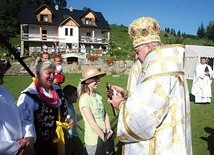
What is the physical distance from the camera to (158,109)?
2.61m

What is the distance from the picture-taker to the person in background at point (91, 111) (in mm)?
4465

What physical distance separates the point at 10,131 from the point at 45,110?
1025 mm

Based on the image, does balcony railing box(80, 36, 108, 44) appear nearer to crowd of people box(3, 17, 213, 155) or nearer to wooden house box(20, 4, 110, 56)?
wooden house box(20, 4, 110, 56)

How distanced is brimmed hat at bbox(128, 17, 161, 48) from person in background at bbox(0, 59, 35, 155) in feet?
4.49

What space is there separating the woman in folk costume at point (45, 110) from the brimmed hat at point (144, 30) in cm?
165

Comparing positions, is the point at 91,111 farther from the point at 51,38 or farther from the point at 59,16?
the point at 59,16

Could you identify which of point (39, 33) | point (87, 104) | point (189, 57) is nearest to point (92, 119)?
point (87, 104)

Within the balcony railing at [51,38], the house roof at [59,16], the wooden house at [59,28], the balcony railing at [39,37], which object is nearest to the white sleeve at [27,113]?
the wooden house at [59,28]

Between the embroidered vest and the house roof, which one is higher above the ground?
the house roof

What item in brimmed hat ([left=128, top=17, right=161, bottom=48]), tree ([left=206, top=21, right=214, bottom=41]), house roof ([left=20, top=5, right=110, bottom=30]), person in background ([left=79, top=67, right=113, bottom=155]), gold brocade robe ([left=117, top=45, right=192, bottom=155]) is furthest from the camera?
tree ([left=206, top=21, right=214, bottom=41])

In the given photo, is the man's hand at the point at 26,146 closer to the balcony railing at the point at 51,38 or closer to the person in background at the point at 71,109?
the person in background at the point at 71,109

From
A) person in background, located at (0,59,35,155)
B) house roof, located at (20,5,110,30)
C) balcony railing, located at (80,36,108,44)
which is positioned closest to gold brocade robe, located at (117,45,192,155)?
person in background, located at (0,59,35,155)

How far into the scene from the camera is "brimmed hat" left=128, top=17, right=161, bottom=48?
2.91 metres

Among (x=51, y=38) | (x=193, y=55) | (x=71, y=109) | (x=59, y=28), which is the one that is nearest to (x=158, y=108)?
(x=71, y=109)
